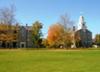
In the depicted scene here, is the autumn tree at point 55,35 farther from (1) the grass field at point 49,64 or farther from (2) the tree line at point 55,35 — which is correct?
(1) the grass field at point 49,64

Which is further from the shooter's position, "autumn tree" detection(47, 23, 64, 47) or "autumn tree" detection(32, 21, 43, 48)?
"autumn tree" detection(32, 21, 43, 48)

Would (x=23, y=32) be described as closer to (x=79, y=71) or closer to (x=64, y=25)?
(x=64, y=25)

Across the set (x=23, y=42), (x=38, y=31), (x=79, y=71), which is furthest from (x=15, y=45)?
(x=79, y=71)

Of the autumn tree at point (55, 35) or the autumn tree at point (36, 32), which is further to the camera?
the autumn tree at point (36, 32)

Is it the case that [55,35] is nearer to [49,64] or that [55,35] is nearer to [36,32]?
[36,32]

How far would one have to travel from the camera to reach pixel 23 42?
12275 cm

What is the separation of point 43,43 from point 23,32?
13.5m

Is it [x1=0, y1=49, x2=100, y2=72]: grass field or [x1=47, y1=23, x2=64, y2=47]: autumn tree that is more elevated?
[x1=47, y1=23, x2=64, y2=47]: autumn tree

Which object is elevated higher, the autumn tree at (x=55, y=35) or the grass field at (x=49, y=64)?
the autumn tree at (x=55, y=35)

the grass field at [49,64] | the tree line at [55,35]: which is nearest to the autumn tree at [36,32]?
the tree line at [55,35]

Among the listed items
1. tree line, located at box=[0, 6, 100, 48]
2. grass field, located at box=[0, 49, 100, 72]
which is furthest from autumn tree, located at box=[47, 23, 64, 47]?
grass field, located at box=[0, 49, 100, 72]

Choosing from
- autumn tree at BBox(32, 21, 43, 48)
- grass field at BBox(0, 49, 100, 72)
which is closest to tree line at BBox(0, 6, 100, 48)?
autumn tree at BBox(32, 21, 43, 48)

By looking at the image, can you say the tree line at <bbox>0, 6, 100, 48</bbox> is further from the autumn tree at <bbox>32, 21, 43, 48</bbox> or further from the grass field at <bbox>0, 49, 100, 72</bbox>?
the grass field at <bbox>0, 49, 100, 72</bbox>

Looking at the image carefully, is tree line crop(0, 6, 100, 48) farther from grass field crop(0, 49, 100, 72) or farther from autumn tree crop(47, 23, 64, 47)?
grass field crop(0, 49, 100, 72)
